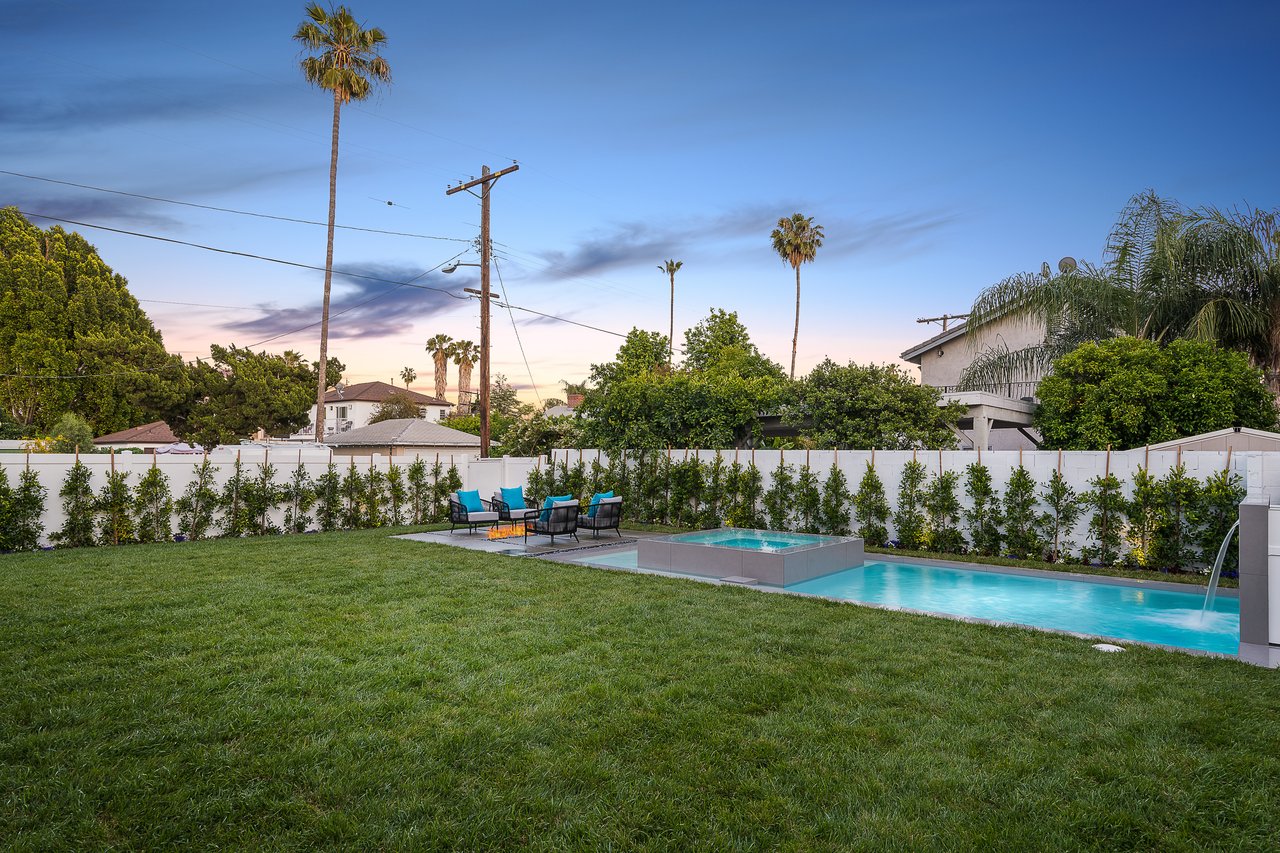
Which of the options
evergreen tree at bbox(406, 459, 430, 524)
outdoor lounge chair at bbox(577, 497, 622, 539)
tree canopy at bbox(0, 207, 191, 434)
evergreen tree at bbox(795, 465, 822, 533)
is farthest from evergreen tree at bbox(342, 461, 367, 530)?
tree canopy at bbox(0, 207, 191, 434)

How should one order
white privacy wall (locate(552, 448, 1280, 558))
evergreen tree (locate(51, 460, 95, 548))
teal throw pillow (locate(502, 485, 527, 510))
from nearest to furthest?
1. white privacy wall (locate(552, 448, 1280, 558))
2. evergreen tree (locate(51, 460, 95, 548))
3. teal throw pillow (locate(502, 485, 527, 510))

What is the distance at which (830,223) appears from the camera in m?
37.1

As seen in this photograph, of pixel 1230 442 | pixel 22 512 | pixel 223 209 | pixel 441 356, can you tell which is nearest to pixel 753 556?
pixel 1230 442

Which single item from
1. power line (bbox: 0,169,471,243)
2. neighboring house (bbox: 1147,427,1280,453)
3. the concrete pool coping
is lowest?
the concrete pool coping

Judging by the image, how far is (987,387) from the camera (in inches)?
731

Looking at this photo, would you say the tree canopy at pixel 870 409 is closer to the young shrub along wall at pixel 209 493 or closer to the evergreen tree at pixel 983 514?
the evergreen tree at pixel 983 514

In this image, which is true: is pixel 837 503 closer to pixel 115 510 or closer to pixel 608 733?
pixel 608 733

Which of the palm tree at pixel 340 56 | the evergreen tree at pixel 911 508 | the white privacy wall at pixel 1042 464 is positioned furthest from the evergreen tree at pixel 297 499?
the evergreen tree at pixel 911 508

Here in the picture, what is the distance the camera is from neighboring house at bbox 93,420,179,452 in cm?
3944

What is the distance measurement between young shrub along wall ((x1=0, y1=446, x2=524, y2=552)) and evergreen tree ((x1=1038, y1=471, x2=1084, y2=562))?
43.3 ft

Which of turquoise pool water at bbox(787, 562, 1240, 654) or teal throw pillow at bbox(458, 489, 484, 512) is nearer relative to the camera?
turquoise pool water at bbox(787, 562, 1240, 654)

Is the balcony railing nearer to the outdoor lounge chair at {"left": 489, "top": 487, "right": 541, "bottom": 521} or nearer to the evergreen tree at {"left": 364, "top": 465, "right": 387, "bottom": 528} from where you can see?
the outdoor lounge chair at {"left": 489, "top": 487, "right": 541, "bottom": 521}

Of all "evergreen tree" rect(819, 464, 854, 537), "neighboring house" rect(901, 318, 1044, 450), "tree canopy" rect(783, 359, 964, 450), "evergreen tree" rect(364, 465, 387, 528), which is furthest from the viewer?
"evergreen tree" rect(364, 465, 387, 528)

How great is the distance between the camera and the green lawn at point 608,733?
122 inches
